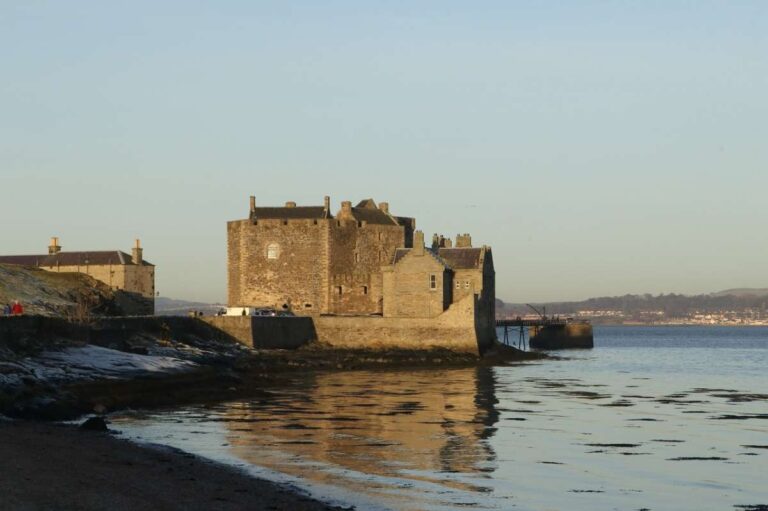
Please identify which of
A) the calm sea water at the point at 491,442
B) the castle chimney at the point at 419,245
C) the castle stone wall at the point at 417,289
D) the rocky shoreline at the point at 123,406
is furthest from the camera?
the castle chimney at the point at 419,245

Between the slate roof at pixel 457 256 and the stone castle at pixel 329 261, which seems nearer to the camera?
the slate roof at pixel 457 256

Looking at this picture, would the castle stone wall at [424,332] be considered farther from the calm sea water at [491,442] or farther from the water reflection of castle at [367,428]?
the water reflection of castle at [367,428]

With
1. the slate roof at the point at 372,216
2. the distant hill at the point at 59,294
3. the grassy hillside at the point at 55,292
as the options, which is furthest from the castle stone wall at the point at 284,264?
the grassy hillside at the point at 55,292

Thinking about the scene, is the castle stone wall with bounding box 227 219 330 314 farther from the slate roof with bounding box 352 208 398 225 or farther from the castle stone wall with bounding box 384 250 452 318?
the castle stone wall with bounding box 384 250 452 318

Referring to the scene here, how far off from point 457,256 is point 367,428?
41073 millimetres

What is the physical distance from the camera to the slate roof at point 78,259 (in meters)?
78.1

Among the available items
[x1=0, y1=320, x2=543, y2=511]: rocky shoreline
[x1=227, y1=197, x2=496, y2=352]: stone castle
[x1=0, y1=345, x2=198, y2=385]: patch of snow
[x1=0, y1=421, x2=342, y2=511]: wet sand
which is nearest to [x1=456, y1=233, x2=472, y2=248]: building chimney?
[x1=227, y1=197, x2=496, y2=352]: stone castle

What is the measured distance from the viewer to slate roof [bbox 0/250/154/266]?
78.1m

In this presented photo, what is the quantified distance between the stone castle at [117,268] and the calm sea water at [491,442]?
31759 mm

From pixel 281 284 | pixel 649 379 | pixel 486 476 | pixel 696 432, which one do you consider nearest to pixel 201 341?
pixel 281 284

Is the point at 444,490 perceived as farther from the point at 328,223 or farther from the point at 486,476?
the point at 328,223

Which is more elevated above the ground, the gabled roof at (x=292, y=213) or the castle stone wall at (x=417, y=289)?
the gabled roof at (x=292, y=213)

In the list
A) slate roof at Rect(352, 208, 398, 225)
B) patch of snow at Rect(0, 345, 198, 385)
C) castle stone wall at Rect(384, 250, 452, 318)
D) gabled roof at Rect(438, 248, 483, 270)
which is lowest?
patch of snow at Rect(0, 345, 198, 385)

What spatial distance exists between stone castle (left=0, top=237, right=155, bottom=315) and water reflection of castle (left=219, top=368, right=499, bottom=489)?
3180 cm
